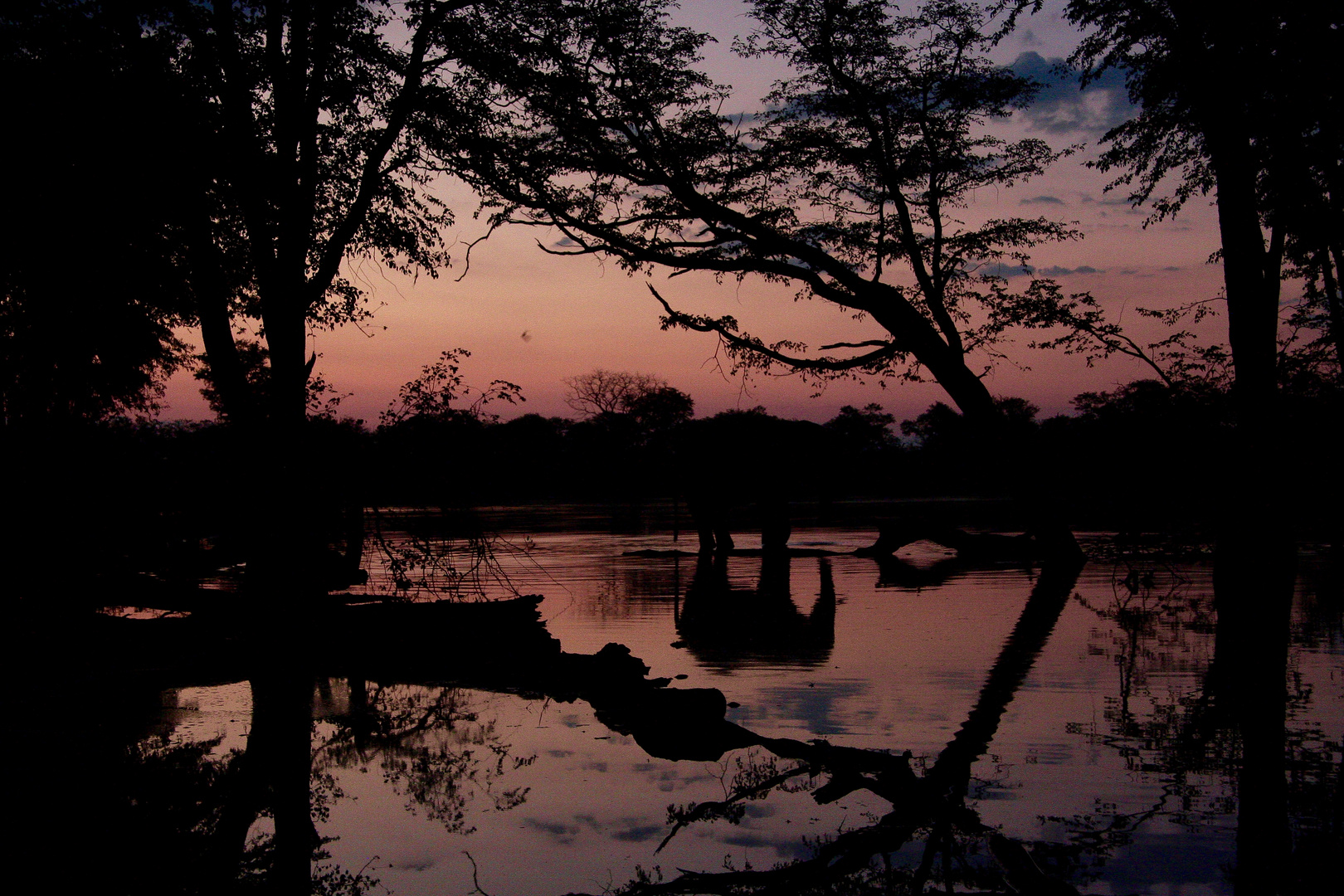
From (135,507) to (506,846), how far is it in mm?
8794

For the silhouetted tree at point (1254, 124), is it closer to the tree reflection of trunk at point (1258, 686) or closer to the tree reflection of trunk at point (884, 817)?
the tree reflection of trunk at point (1258, 686)

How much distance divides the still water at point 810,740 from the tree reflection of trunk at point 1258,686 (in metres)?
0.10

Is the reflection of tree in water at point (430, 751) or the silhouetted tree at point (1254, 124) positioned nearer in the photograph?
the reflection of tree in water at point (430, 751)

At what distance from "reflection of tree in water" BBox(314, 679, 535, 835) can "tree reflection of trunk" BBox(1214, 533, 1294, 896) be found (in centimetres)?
344

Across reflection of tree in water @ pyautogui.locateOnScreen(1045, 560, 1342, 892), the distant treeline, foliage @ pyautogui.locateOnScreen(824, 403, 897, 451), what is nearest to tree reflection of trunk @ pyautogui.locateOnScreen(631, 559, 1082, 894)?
reflection of tree in water @ pyautogui.locateOnScreen(1045, 560, 1342, 892)

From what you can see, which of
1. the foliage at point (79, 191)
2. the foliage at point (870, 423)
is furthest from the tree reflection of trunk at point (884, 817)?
the foliage at point (870, 423)

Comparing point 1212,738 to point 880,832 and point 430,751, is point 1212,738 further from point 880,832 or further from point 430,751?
point 430,751

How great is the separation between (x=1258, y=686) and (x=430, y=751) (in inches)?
234

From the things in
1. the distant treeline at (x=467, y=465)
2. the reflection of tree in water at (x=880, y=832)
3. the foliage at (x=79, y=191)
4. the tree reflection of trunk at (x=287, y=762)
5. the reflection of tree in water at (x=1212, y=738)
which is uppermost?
the foliage at (x=79, y=191)

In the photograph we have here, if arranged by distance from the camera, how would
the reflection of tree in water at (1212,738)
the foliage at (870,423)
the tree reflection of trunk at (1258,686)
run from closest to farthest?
the tree reflection of trunk at (1258,686)
the reflection of tree in water at (1212,738)
the foliage at (870,423)

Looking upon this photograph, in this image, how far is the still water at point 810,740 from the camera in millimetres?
4324

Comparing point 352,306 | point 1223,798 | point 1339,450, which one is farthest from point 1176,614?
point 352,306

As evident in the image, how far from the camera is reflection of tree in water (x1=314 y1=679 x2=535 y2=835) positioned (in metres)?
5.36

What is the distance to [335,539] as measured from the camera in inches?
505
